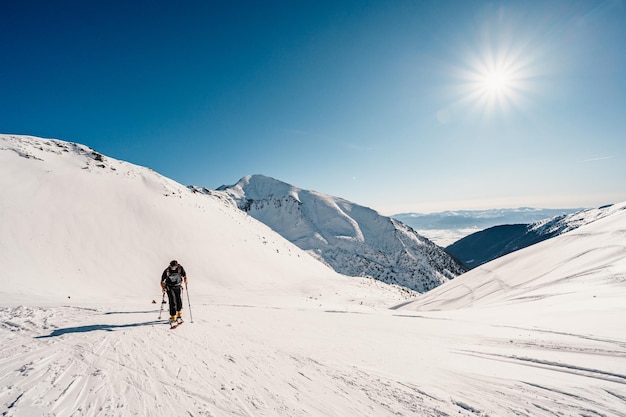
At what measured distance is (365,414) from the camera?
3.97 meters

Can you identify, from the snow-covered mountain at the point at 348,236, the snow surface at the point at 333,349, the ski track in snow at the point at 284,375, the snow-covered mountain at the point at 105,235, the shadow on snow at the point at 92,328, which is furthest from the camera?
the snow-covered mountain at the point at 348,236

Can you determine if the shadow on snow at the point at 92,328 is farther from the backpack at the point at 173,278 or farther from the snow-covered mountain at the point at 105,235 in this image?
the snow-covered mountain at the point at 105,235

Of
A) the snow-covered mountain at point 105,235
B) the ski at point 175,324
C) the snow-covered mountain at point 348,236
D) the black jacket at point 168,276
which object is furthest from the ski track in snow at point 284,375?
the snow-covered mountain at point 348,236

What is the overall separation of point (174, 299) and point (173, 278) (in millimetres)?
865

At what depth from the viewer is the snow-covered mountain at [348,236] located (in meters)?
77.8

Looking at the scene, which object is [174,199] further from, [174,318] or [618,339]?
[618,339]

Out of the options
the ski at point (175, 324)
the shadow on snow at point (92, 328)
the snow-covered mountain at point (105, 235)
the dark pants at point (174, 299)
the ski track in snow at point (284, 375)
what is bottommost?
the ski track in snow at point (284, 375)

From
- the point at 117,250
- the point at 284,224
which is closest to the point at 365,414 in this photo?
the point at 117,250

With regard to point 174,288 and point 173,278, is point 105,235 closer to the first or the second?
point 173,278

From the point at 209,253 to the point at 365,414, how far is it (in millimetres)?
26036

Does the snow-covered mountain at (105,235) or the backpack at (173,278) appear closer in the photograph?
the backpack at (173,278)

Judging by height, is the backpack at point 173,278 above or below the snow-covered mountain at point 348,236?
below

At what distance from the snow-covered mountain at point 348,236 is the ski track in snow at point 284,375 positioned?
68565mm

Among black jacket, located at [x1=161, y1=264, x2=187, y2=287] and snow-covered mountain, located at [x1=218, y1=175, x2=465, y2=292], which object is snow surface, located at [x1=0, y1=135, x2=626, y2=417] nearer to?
black jacket, located at [x1=161, y1=264, x2=187, y2=287]
